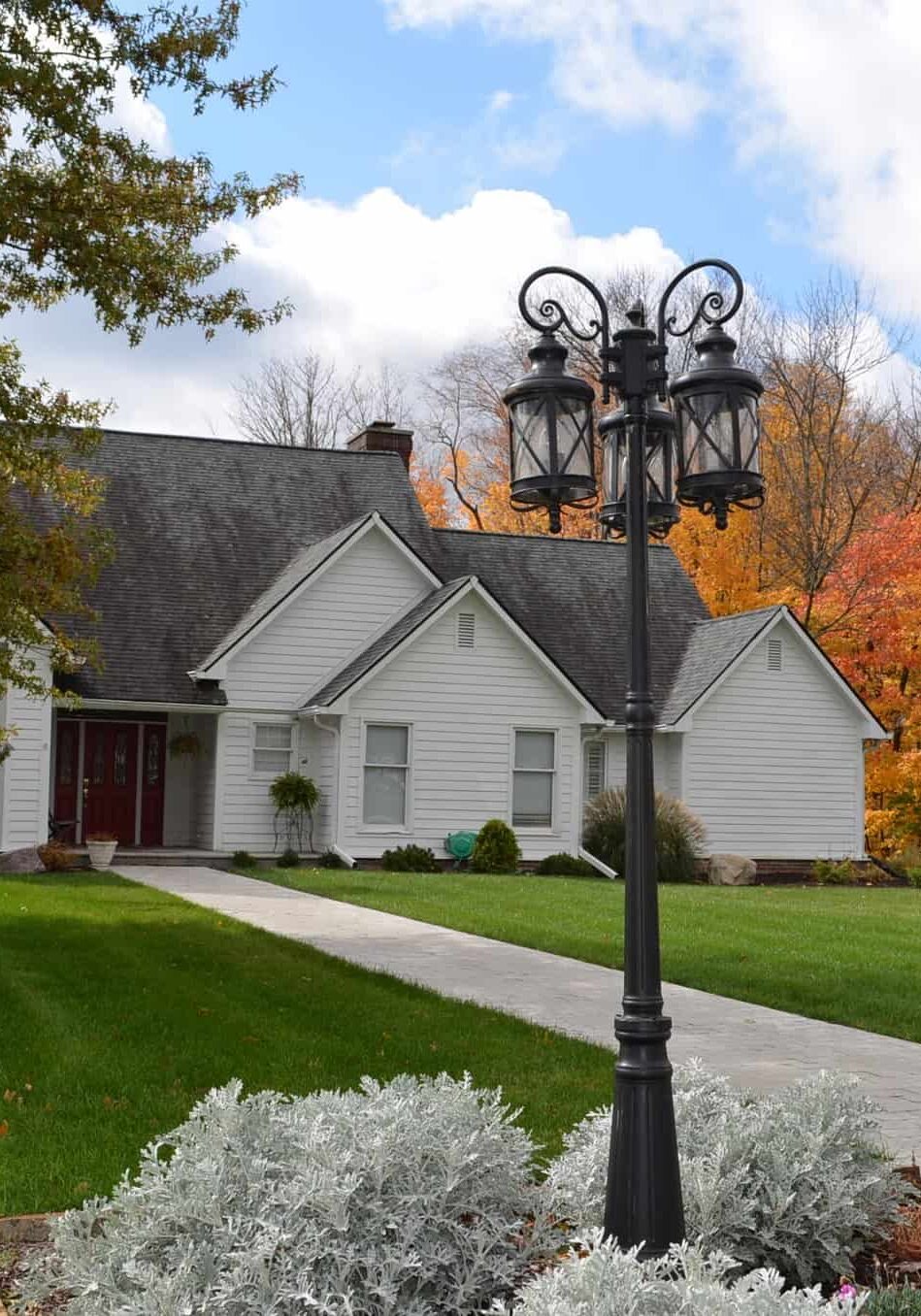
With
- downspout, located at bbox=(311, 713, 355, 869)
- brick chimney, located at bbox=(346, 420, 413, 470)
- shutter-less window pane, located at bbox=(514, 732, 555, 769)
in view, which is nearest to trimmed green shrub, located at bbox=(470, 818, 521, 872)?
shutter-less window pane, located at bbox=(514, 732, 555, 769)

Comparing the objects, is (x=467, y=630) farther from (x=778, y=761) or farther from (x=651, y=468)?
(x=651, y=468)

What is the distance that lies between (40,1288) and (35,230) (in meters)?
9.99

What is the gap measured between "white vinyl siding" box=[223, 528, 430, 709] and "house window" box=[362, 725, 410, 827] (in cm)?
157

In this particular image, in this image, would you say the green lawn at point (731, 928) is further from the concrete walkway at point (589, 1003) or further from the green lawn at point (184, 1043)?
the green lawn at point (184, 1043)

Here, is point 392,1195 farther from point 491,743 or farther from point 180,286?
point 491,743

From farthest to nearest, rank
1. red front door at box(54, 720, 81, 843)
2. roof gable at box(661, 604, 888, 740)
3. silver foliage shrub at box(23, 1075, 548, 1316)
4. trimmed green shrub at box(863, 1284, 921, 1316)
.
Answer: roof gable at box(661, 604, 888, 740)
red front door at box(54, 720, 81, 843)
trimmed green shrub at box(863, 1284, 921, 1316)
silver foliage shrub at box(23, 1075, 548, 1316)

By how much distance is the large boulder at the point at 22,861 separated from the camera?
846 inches

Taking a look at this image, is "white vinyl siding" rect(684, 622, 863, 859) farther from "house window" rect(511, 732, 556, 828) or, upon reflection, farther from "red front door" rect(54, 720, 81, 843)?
"red front door" rect(54, 720, 81, 843)

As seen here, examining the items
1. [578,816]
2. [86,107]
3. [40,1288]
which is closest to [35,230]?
[86,107]

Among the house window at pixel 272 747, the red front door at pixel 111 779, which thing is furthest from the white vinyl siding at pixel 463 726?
the red front door at pixel 111 779

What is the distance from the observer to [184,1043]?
868 centimetres

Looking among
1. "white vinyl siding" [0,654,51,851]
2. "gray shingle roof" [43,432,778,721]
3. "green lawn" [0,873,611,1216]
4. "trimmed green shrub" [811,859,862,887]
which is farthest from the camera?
"trimmed green shrub" [811,859,862,887]

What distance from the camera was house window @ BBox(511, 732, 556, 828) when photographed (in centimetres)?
2612

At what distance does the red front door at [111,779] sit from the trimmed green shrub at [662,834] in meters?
8.17
